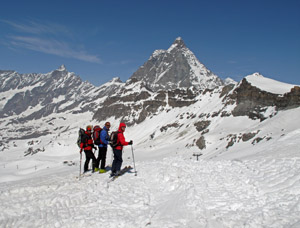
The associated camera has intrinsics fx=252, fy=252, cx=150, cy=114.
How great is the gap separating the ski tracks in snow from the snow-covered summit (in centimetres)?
5809

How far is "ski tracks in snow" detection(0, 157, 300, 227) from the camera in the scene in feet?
25.1

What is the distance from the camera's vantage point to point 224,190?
10031 millimetres

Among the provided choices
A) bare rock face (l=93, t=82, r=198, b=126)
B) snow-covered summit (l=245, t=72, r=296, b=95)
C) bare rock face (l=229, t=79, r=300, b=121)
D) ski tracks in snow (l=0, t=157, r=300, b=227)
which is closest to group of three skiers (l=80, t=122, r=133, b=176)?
ski tracks in snow (l=0, t=157, r=300, b=227)

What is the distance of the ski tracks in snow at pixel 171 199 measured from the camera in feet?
25.1

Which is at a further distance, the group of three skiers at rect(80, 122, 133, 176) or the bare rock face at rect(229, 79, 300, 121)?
the bare rock face at rect(229, 79, 300, 121)

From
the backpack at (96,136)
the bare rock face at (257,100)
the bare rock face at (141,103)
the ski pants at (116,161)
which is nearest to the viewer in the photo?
the ski pants at (116,161)

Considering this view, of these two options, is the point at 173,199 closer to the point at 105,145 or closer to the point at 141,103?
the point at 105,145

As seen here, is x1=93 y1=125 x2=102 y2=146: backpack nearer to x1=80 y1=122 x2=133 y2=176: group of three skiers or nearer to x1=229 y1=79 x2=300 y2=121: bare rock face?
x1=80 y1=122 x2=133 y2=176: group of three skiers

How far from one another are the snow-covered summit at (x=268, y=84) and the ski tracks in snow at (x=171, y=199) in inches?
2287

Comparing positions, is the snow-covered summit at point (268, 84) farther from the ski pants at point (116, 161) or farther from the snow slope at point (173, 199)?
the ski pants at point (116, 161)

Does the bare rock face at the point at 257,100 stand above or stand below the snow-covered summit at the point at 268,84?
below

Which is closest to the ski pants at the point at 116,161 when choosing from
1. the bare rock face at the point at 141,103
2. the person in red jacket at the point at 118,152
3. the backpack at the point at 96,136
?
the person in red jacket at the point at 118,152

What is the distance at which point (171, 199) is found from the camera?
979 centimetres

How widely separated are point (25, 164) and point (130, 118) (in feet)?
243
